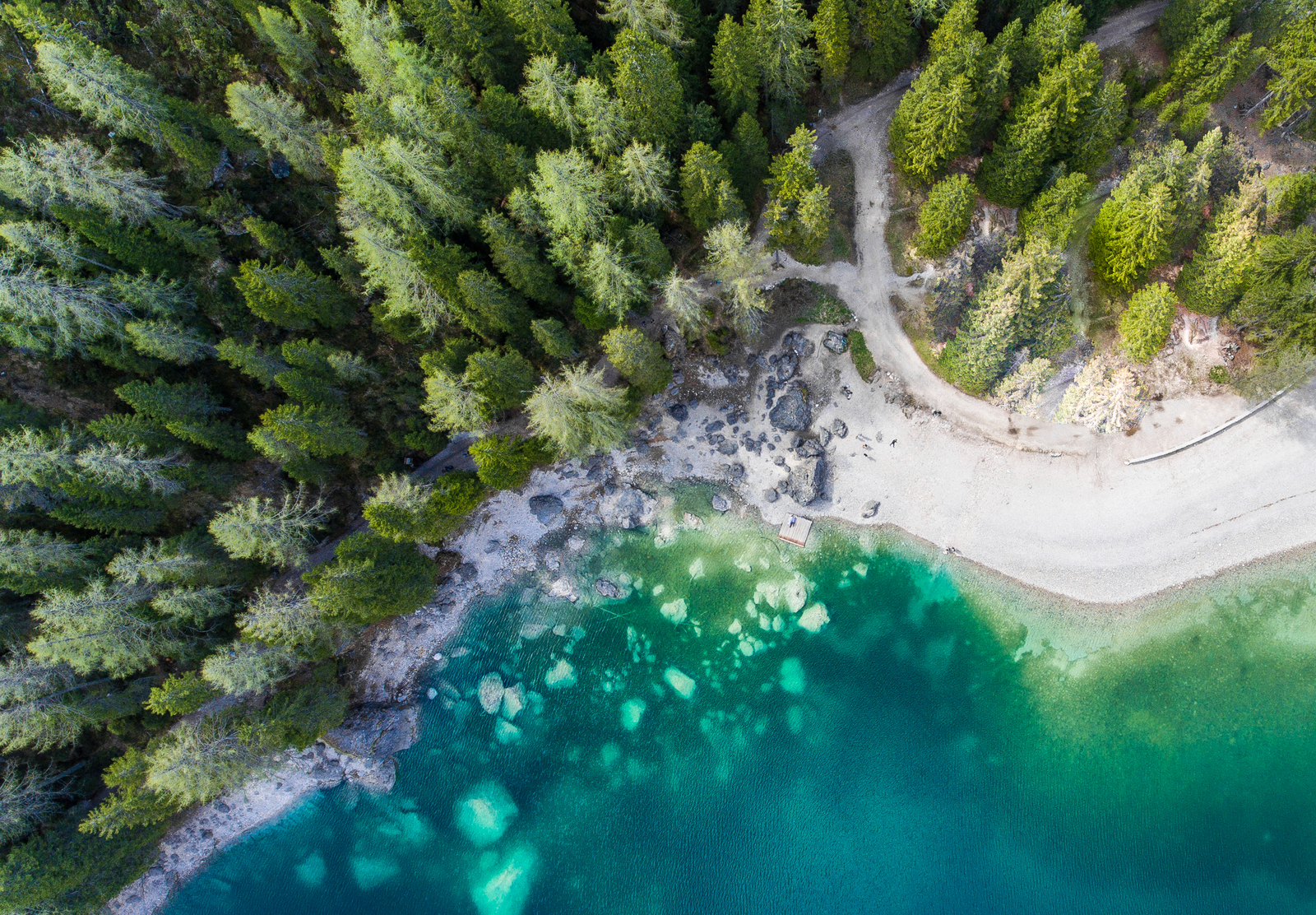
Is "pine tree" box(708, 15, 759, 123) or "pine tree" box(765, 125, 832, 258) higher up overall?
"pine tree" box(708, 15, 759, 123)

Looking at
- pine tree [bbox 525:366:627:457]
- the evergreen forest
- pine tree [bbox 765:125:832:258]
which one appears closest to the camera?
the evergreen forest

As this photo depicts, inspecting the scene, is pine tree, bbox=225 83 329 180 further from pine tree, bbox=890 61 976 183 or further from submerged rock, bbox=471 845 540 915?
submerged rock, bbox=471 845 540 915

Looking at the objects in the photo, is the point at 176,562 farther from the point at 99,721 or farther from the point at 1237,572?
the point at 1237,572

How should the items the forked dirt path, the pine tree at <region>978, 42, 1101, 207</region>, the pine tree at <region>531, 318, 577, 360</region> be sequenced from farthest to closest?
the forked dirt path → the pine tree at <region>531, 318, 577, 360</region> → the pine tree at <region>978, 42, 1101, 207</region>

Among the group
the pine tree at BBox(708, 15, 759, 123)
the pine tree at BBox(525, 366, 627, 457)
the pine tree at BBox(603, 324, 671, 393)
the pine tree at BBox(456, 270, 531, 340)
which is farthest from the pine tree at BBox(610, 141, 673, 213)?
the pine tree at BBox(525, 366, 627, 457)

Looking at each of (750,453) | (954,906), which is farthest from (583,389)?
(954,906)

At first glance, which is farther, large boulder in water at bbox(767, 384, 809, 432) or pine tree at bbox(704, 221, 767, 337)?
large boulder in water at bbox(767, 384, 809, 432)

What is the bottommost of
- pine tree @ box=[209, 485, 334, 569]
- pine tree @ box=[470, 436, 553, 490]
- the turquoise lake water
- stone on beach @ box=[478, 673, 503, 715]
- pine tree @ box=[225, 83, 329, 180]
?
the turquoise lake water
